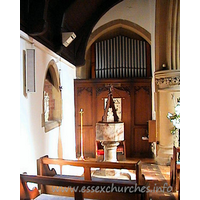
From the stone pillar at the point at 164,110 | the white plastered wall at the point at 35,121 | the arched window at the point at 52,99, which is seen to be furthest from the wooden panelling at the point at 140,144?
the arched window at the point at 52,99

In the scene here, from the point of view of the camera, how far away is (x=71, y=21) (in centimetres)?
495

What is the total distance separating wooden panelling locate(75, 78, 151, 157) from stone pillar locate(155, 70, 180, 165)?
0.81 m

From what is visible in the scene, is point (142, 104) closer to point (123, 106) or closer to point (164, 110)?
point (123, 106)

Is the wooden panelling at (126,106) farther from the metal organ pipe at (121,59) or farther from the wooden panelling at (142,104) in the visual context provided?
the metal organ pipe at (121,59)

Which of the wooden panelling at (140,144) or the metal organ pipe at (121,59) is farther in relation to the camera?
the metal organ pipe at (121,59)

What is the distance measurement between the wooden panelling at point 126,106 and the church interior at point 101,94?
0.03 metres

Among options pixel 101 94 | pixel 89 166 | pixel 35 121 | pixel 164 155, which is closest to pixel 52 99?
pixel 35 121

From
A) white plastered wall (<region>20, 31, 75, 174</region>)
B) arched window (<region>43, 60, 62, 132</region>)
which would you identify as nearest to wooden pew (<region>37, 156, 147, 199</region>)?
white plastered wall (<region>20, 31, 75, 174</region>)

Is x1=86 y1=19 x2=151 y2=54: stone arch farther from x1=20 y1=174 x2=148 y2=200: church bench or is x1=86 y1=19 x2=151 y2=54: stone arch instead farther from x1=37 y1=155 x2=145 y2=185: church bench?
x1=20 y1=174 x2=148 y2=200: church bench

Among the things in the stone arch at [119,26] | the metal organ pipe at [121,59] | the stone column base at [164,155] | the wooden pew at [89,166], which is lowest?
the stone column base at [164,155]

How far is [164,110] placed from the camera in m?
6.07

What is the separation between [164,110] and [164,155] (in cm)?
114

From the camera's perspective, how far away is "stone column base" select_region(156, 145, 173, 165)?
19.6 feet

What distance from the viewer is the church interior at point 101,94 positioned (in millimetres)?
3023
